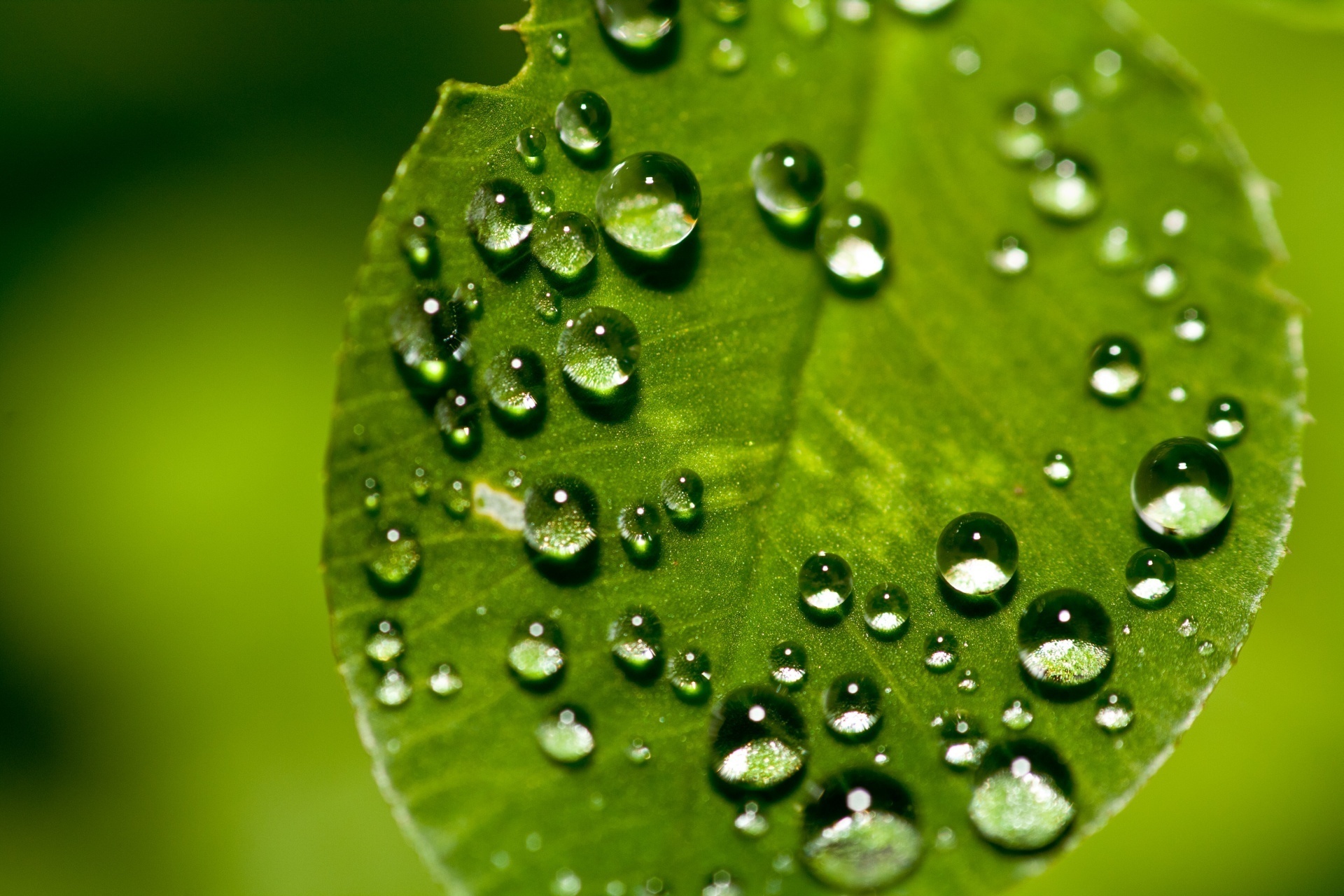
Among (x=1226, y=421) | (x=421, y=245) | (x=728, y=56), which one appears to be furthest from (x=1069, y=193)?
(x=421, y=245)

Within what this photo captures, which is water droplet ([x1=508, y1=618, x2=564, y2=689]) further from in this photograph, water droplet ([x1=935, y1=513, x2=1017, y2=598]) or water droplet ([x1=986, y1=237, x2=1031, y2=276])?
water droplet ([x1=986, y1=237, x2=1031, y2=276])

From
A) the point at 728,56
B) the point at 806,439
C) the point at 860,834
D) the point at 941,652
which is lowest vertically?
the point at 860,834

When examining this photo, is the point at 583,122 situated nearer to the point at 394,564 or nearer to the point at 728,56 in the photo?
the point at 728,56

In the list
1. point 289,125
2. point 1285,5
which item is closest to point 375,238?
point 1285,5

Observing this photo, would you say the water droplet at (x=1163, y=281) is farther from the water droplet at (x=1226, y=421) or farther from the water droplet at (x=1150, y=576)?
the water droplet at (x=1150, y=576)

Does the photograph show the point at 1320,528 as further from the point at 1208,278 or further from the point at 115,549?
the point at 115,549
